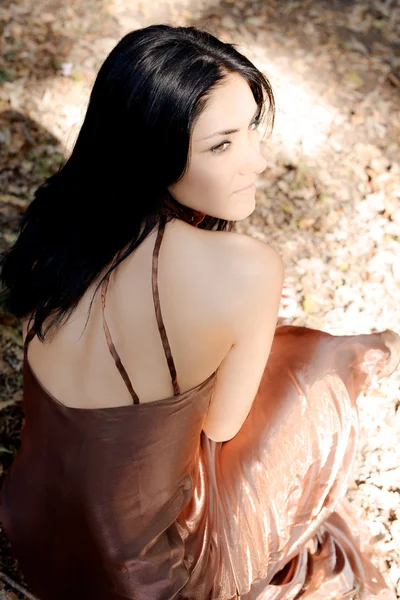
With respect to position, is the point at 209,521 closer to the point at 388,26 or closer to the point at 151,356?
the point at 151,356

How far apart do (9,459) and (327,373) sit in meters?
1.27

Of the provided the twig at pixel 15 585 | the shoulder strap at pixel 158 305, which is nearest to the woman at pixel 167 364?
the shoulder strap at pixel 158 305

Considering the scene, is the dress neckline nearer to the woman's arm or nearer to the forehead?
the woman's arm

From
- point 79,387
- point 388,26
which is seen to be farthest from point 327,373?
point 388,26

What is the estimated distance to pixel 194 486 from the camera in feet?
6.12

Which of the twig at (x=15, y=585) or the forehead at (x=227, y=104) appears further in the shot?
the twig at (x=15, y=585)

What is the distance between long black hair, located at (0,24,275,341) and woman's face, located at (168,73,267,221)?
24 mm

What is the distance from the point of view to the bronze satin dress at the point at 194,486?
160cm

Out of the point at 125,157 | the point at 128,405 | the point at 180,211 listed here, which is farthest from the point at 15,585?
the point at 125,157

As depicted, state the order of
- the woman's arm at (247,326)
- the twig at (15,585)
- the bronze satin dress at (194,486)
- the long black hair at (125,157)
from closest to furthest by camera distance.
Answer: the long black hair at (125,157) < the woman's arm at (247,326) < the bronze satin dress at (194,486) < the twig at (15,585)

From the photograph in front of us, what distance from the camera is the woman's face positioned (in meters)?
1.40

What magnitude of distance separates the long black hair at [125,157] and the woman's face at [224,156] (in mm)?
24

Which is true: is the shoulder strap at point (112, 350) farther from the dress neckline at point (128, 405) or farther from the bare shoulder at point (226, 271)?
the bare shoulder at point (226, 271)

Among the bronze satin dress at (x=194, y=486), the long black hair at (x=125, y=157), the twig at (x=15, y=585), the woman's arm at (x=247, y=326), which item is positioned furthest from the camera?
the twig at (x=15, y=585)
